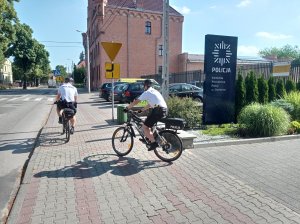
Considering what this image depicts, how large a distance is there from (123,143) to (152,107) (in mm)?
1183

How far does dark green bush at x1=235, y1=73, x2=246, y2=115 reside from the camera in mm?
9492

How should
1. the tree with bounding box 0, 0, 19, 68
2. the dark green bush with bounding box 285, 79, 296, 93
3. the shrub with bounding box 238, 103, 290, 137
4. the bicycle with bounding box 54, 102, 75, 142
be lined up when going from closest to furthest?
the bicycle with bounding box 54, 102, 75, 142 < the shrub with bounding box 238, 103, 290, 137 < the dark green bush with bounding box 285, 79, 296, 93 < the tree with bounding box 0, 0, 19, 68

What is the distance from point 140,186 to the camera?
452 cm

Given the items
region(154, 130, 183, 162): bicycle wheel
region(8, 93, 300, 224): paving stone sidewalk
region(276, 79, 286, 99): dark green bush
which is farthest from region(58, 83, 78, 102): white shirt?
region(276, 79, 286, 99): dark green bush

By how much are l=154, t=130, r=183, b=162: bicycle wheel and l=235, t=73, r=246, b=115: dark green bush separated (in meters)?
4.60

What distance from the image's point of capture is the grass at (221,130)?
324 inches

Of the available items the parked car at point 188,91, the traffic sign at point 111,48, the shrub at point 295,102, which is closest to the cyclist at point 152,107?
the traffic sign at point 111,48

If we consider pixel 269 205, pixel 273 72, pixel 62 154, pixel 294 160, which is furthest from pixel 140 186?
pixel 273 72

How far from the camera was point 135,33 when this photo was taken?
37812mm

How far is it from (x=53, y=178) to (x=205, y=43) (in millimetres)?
5978

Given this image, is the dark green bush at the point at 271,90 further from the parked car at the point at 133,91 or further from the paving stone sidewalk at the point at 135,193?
the parked car at the point at 133,91

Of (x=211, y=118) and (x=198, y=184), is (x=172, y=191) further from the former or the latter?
(x=211, y=118)

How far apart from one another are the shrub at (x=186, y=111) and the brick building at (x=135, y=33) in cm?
2819

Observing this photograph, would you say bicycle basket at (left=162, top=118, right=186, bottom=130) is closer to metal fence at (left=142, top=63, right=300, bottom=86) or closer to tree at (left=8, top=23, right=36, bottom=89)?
metal fence at (left=142, top=63, right=300, bottom=86)
